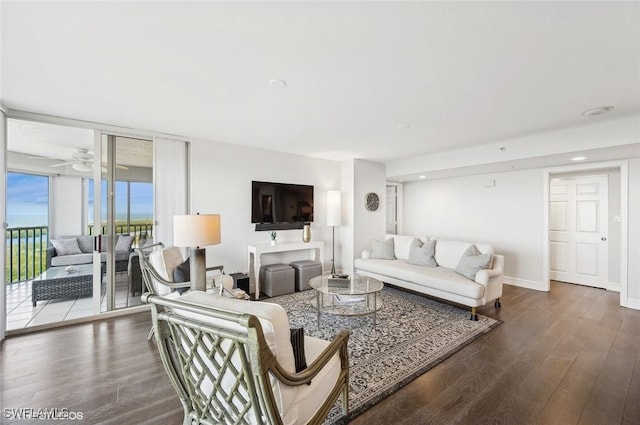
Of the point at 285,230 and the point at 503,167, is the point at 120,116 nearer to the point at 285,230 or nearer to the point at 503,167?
the point at 285,230

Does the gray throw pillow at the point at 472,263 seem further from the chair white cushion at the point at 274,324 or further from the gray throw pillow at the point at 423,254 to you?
the chair white cushion at the point at 274,324

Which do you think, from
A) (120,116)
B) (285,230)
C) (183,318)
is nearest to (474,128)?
(285,230)

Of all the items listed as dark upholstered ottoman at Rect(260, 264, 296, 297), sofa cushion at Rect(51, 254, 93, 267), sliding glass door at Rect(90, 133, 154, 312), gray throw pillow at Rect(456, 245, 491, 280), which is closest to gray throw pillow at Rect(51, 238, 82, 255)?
sofa cushion at Rect(51, 254, 93, 267)

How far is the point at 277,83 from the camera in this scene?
88.4 inches

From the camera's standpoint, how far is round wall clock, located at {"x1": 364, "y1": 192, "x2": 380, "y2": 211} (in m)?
5.63

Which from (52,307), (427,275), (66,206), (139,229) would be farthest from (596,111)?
(66,206)

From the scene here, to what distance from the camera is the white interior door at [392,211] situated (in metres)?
6.86

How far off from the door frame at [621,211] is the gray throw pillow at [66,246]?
26.9 feet

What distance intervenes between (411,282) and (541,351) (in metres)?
1.68

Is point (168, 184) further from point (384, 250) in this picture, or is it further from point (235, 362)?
point (384, 250)

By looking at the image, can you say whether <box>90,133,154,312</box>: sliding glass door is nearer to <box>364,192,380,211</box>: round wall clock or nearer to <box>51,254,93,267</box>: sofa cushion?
<box>51,254,93,267</box>: sofa cushion

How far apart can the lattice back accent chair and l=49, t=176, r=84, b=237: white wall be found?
20.2 feet

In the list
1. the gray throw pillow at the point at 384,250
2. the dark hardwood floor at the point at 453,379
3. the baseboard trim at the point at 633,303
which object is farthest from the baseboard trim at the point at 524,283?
the gray throw pillow at the point at 384,250

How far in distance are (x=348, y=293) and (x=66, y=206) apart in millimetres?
6241
